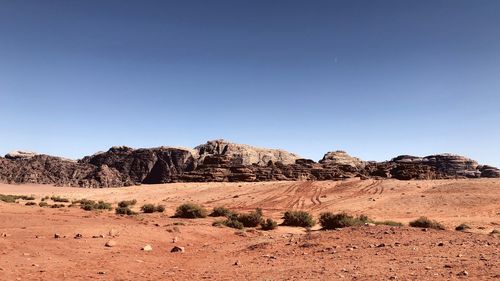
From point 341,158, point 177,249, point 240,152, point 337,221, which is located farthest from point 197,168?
point 177,249

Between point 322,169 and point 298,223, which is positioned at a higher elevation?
point 322,169

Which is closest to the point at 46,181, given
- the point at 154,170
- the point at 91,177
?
the point at 91,177

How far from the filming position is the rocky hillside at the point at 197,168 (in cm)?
6141

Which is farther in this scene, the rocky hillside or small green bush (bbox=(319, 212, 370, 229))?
the rocky hillside

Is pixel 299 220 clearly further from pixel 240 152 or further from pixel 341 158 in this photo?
pixel 240 152

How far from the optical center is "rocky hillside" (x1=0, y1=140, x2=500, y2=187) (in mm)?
61406

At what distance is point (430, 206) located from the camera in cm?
3200

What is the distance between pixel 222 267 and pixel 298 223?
41.0ft

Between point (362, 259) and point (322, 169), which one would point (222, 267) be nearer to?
point (362, 259)

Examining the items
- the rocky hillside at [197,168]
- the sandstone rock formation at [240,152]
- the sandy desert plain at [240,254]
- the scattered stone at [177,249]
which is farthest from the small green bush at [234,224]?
the sandstone rock formation at [240,152]

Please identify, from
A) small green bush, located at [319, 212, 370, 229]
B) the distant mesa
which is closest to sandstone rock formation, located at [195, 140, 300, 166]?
the distant mesa

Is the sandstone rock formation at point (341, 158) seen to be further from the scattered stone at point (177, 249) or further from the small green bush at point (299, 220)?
the scattered stone at point (177, 249)

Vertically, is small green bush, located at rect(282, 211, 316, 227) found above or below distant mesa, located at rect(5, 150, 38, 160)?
below

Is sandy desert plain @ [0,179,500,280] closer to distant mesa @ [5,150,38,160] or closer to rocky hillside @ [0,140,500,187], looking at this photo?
rocky hillside @ [0,140,500,187]
